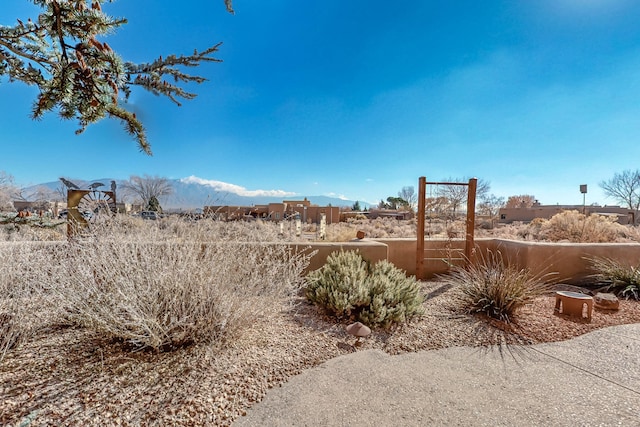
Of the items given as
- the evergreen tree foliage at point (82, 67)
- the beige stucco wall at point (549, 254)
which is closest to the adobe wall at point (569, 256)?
the beige stucco wall at point (549, 254)

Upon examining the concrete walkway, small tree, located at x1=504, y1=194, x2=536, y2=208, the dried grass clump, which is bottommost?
the concrete walkway

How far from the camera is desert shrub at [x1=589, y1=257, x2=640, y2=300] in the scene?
16.6ft

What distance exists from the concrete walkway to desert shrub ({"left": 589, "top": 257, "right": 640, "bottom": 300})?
9.06ft

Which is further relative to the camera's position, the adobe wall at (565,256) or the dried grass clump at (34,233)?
the adobe wall at (565,256)

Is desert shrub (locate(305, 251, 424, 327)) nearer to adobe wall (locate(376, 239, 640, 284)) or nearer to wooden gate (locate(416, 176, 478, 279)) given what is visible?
wooden gate (locate(416, 176, 478, 279))

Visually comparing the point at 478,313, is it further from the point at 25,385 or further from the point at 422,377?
the point at 25,385

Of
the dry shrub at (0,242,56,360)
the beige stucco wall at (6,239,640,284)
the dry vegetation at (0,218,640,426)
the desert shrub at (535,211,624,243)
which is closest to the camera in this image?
the dry vegetation at (0,218,640,426)

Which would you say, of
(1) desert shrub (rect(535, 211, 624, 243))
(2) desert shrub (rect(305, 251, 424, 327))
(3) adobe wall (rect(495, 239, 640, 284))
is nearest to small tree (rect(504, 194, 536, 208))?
(1) desert shrub (rect(535, 211, 624, 243))

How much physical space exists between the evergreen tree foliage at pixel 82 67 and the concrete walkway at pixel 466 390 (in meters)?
2.32

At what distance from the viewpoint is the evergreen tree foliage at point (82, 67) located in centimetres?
184

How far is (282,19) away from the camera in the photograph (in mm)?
7148

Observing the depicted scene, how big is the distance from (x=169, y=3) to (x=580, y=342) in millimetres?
6293

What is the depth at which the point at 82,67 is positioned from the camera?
191cm

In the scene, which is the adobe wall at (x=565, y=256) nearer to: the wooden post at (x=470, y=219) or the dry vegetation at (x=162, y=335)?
the wooden post at (x=470, y=219)
